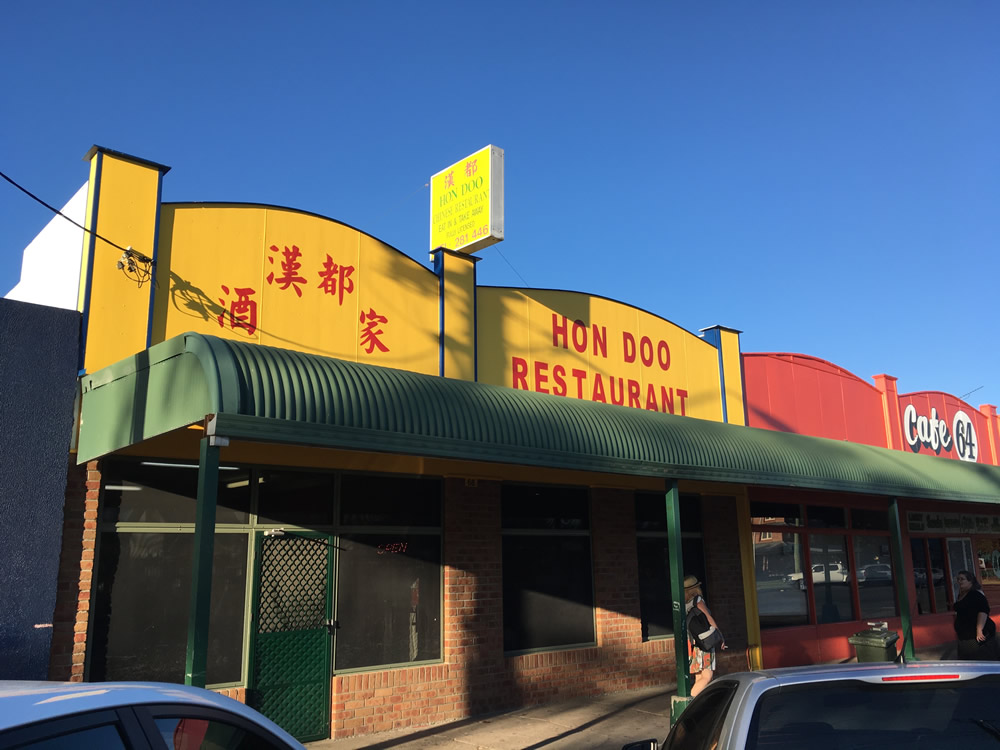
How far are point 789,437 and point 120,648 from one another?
8338 millimetres

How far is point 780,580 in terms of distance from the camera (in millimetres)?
14375

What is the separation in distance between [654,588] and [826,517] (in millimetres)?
4570

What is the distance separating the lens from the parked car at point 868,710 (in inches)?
132

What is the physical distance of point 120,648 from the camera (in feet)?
25.9

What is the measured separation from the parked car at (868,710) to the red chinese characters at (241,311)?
254 inches

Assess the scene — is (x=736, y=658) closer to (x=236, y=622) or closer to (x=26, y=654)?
(x=236, y=622)

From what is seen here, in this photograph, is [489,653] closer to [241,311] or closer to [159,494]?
[159,494]

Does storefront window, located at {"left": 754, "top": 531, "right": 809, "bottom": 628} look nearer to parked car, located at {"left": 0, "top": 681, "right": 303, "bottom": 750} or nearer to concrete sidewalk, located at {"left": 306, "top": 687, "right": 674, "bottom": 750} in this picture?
concrete sidewalk, located at {"left": 306, "top": 687, "right": 674, "bottom": 750}

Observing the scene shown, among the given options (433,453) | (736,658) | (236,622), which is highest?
(433,453)

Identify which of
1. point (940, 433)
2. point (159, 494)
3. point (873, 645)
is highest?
point (940, 433)

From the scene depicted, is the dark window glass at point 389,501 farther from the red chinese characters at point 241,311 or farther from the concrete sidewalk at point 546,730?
the concrete sidewalk at point 546,730

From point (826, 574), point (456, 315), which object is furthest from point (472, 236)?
point (826, 574)

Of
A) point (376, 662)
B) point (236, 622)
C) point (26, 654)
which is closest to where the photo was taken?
point (26, 654)

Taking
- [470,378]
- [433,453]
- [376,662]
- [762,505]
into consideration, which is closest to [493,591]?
[376,662]
